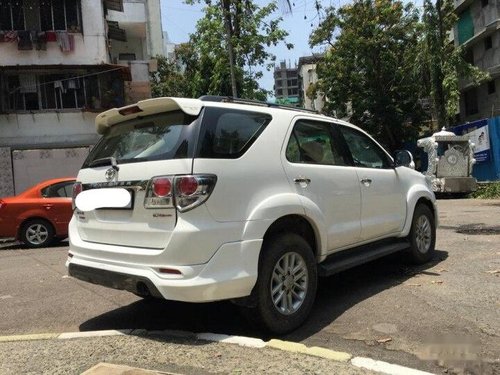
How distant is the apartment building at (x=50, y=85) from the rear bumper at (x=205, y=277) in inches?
716

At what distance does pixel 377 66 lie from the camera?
88.0ft

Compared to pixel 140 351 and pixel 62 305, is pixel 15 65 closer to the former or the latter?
pixel 62 305

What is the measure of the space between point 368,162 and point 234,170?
7.50 feet

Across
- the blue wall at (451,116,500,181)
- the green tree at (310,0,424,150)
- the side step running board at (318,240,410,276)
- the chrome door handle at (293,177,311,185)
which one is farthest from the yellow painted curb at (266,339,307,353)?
→ the green tree at (310,0,424,150)

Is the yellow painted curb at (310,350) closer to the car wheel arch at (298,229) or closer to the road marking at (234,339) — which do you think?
the road marking at (234,339)

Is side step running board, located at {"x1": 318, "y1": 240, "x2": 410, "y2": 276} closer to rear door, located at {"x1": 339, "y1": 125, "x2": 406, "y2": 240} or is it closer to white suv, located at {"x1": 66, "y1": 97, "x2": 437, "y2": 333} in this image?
white suv, located at {"x1": 66, "y1": 97, "x2": 437, "y2": 333}

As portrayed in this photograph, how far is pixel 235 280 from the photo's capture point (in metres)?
3.94

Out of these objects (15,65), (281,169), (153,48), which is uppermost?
(153,48)

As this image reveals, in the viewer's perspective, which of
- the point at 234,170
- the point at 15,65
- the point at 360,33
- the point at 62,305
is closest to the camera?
the point at 234,170

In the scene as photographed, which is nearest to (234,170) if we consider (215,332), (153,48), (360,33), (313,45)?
(215,332)

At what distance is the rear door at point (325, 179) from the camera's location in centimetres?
468

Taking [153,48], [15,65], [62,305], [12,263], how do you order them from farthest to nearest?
[153,48] → [15,65] → [12,263] → [62,305]

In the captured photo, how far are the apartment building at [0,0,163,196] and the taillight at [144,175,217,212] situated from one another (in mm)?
18384

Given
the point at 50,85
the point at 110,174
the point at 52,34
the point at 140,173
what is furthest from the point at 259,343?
the point at 52,34
